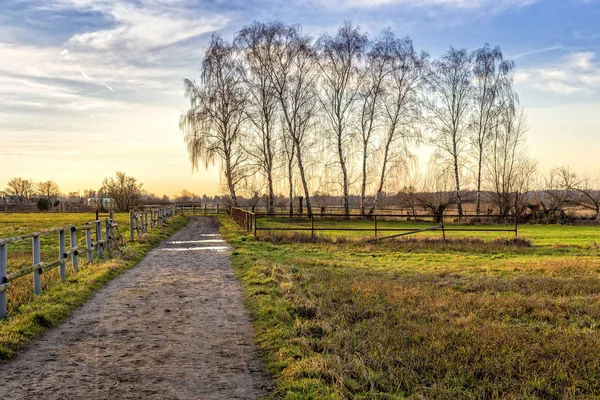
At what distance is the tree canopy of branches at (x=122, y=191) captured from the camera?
63062 mm

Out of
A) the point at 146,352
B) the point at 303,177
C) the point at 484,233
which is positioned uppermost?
the point at 303,177

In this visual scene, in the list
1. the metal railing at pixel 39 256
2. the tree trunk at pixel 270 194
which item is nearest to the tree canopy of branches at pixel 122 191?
the tree trunk at pixel 270 194

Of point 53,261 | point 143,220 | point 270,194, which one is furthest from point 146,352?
point 270,194

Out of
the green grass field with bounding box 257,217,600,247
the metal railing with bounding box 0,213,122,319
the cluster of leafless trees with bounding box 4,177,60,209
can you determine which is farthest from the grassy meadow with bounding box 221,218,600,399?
the cluster of leafless trees with bounding box 4,177,60,209

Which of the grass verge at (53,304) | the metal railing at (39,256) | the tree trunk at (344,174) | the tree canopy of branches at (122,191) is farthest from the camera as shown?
the tree canopy of branches at (122,191)

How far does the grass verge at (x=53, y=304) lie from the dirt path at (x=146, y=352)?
6.4 inches

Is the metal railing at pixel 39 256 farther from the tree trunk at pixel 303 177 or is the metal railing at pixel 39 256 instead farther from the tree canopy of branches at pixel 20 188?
the tree canopy of branches at pixel 20 188

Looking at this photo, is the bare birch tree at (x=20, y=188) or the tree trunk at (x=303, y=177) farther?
the bare birch tree at (x=20, y=188)

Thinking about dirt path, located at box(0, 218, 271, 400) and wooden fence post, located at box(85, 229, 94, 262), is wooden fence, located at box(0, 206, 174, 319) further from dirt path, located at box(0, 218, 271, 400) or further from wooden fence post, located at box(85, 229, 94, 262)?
dirt path, located at box(0, 218, 271, 400)

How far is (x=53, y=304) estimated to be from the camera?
23.2 ft

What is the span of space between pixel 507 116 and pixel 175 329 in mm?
40161

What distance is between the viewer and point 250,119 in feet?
118

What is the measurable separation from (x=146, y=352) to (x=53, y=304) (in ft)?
9.23

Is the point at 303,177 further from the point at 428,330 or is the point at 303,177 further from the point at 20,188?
the point at 20,188
